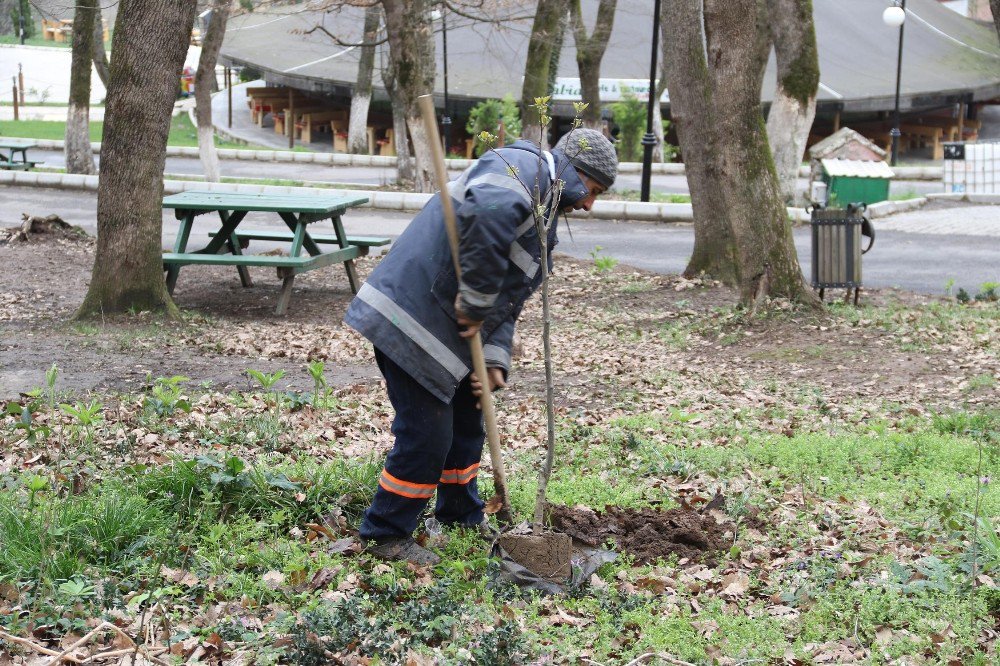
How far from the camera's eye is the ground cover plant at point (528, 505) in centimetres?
370

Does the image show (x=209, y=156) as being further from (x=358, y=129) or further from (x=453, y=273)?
(x=453, y=273)

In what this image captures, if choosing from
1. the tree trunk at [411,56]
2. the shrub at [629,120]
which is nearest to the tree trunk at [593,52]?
the tree trunk at [411,56]

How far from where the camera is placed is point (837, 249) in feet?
35.3

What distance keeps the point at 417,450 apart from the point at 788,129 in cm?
1370

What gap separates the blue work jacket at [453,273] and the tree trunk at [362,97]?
22.3m

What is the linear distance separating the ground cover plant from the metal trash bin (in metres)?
1.61

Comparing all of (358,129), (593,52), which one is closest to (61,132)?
(358,129)

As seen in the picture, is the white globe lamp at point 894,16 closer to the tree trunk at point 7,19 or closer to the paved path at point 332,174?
the paved path at point 332,174

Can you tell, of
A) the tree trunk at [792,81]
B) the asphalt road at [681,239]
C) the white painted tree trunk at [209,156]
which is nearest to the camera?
the asphalt road at [681,239]

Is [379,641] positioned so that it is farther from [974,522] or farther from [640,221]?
[640,221]

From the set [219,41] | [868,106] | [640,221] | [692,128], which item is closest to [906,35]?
[868,106]

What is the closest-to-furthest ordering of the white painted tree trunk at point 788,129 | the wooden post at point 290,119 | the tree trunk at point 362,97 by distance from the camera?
the white painted tree trunk at point 788,129
the tree trunk at point 362,97
the wooden post at point 290,119

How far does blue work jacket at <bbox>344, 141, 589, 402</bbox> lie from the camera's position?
3.93 metres

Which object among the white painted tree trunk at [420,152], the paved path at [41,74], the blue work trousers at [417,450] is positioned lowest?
the blue work trousers at [417,450]
